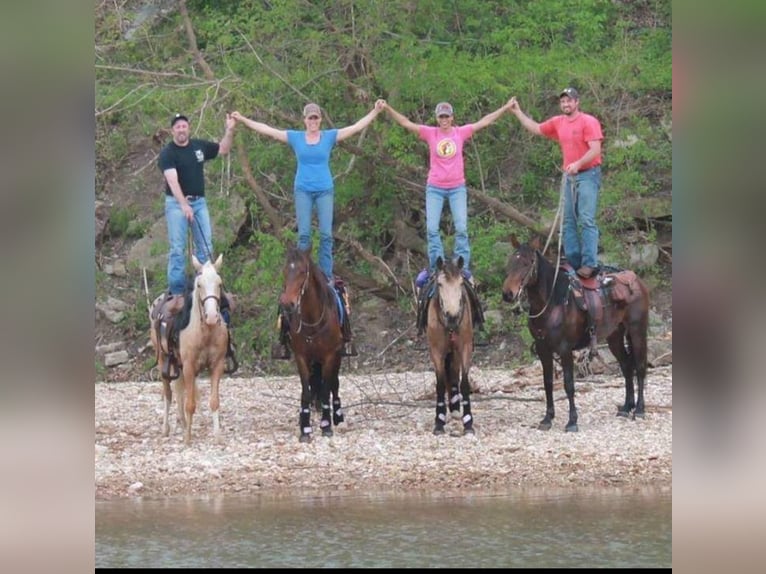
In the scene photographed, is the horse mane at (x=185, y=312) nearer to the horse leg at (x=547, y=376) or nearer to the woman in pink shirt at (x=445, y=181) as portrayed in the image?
the woman in pink shirt at (x=445, y=181)

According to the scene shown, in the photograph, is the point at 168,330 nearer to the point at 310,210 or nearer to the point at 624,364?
the point at 310,210

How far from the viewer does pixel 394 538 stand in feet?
30.1

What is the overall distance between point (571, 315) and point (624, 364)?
159cm

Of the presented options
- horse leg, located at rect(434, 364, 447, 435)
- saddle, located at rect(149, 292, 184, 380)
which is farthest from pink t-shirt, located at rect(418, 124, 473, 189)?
saddle, located at rect(149, 292, 184, 380)

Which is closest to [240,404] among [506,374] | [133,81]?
[506,374]

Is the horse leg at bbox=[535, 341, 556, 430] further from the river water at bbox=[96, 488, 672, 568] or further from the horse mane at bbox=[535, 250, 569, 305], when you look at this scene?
the river water at bbox=[96, 488, 672, 568]

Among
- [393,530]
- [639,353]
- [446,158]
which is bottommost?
[393,530]

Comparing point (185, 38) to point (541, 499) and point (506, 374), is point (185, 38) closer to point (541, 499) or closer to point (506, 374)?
point (506, 374)

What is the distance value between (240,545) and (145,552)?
2.25 feet

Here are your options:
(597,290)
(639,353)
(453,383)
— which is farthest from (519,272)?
(639,353)

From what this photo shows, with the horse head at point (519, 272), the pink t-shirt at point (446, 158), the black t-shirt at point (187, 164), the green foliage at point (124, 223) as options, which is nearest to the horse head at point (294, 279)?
the black t-shirt at point (187, 164)

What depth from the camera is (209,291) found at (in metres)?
12.0

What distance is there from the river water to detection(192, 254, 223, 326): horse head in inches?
71.0

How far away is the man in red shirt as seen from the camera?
1302 centimetres
